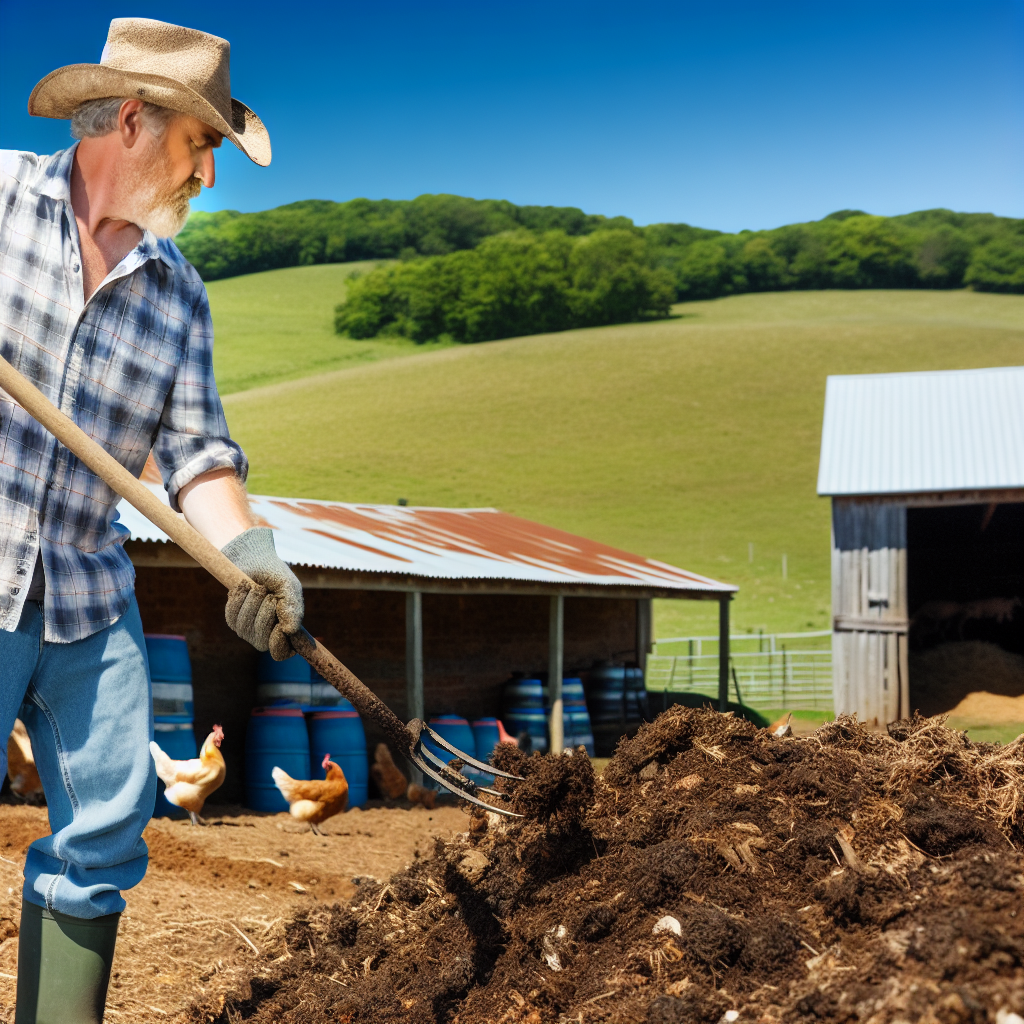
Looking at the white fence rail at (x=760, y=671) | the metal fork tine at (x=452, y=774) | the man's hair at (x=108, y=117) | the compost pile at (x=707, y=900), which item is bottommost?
the white fence rail at (x=760, y=671)

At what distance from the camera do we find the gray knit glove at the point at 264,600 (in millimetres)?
2569

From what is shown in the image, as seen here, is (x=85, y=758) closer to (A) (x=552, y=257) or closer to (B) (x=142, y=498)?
(B) (x=142, y=498)

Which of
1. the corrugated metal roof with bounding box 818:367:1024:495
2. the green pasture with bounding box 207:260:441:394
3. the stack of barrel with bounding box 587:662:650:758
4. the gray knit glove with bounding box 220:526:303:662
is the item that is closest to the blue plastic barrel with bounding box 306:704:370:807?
the stack of barrel with bounding box 587:662:650:758

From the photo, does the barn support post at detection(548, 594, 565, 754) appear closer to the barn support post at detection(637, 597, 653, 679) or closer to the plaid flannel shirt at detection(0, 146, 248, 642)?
the barn support post at detection(637, 597, 653, 679)

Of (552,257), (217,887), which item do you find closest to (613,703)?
(217,887)

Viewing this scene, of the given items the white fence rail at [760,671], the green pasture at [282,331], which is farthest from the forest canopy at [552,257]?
the white fence rail at [760,671]

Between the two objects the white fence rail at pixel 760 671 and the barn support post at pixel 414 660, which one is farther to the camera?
the white fence rail at pixel 760 671

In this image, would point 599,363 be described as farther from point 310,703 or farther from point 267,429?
point 310,703

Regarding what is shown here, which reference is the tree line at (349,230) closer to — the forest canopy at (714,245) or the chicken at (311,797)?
the forest canopy at (714,245)

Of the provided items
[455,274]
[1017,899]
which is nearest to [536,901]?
[1017,899]

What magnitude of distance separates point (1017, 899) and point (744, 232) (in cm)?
9540

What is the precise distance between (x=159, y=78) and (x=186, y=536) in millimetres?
1014

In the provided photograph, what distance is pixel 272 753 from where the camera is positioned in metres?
9.37

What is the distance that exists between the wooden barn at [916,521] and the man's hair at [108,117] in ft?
43.8
